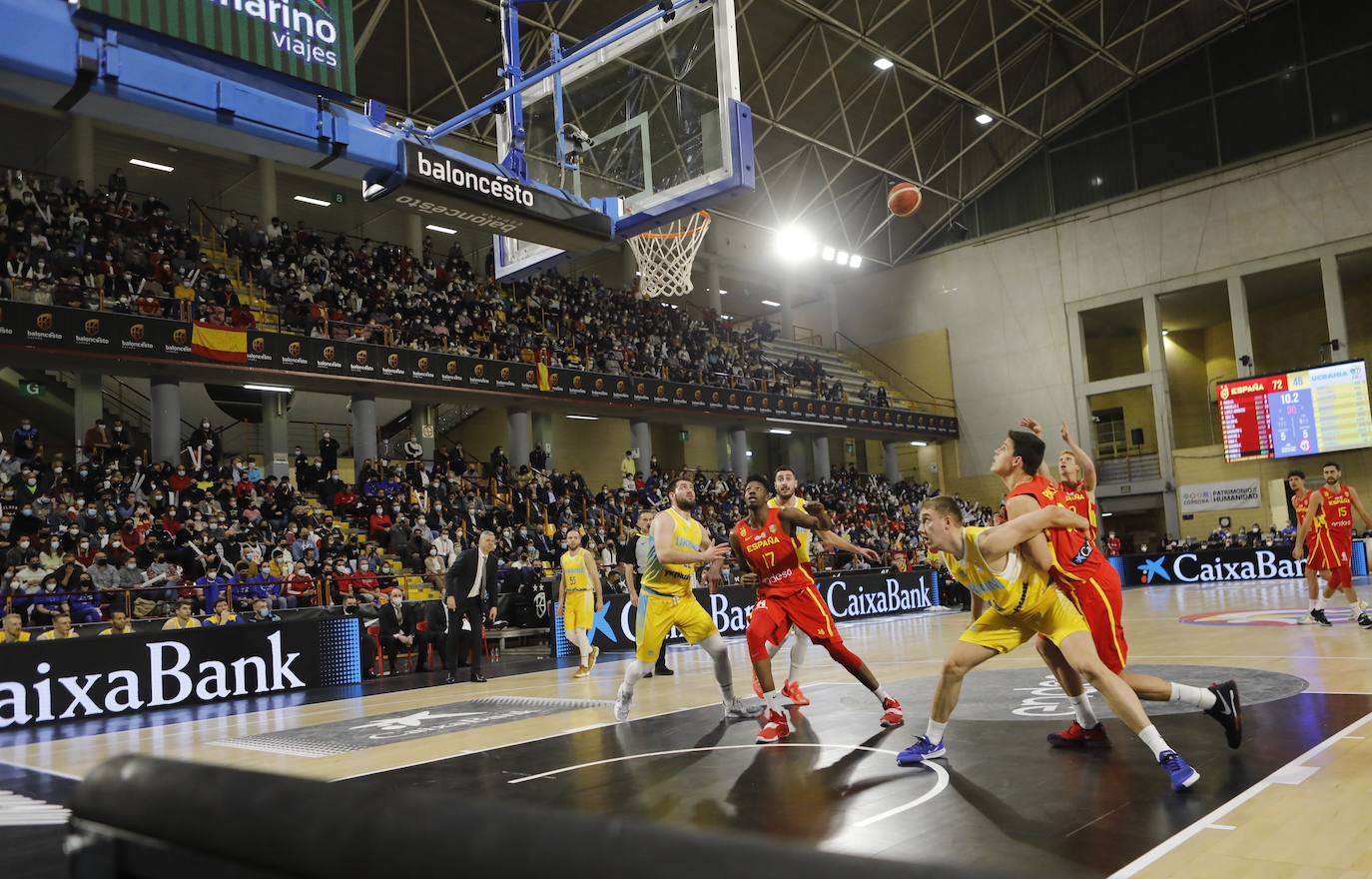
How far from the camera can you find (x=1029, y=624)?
19.1 ft

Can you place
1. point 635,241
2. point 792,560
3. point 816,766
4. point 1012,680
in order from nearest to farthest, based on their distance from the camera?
point 816,766, point 792,560, point 1012,680, point 635,241

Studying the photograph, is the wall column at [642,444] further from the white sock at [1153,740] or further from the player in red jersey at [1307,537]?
the white sock at [1153,740]

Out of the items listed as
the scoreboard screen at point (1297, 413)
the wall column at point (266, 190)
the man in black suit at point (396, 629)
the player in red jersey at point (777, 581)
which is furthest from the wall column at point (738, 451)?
the player in red jersey at point (777, 581)

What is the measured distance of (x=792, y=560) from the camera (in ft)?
26.6

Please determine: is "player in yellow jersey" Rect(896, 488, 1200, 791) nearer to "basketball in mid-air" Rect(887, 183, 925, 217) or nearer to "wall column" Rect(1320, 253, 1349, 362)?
"basketball in mid-air" Rect(887, 183, 925, 217)

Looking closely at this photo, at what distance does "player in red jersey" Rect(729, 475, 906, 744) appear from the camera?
7852 mm

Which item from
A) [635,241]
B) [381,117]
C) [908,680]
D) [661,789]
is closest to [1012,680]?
[908,680]

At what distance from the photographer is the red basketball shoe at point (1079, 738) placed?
21.0ft

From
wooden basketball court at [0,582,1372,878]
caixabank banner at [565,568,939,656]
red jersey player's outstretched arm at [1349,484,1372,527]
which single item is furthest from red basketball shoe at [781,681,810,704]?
red jersey player's outstretched arm at [1349,484,1372,527]

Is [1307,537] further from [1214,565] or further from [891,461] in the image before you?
[891,461]

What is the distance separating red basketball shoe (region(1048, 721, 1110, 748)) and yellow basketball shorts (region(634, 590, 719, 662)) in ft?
9.82

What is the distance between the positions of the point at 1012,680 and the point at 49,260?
19.1 metres

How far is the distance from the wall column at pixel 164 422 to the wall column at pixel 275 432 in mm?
3032

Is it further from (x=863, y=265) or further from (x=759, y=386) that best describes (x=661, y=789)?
(x=863, y=265)
